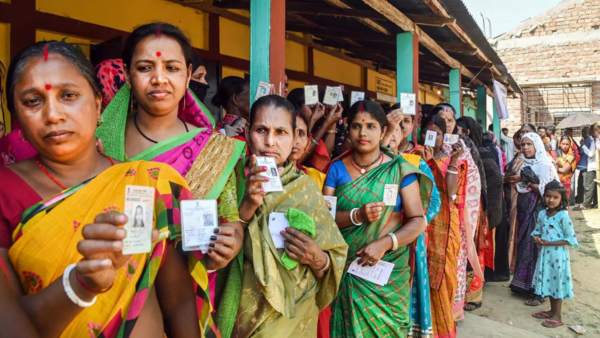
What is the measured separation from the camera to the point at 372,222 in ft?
8.79

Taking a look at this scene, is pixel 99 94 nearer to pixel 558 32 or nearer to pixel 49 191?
pixel 49 191

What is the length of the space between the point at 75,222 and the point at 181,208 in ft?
0.94

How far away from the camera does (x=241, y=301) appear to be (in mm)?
1825

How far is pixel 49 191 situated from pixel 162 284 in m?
0.45

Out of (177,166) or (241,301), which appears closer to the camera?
(177,166)

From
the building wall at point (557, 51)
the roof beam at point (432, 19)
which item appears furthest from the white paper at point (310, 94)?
the building wall at point (557, 51)

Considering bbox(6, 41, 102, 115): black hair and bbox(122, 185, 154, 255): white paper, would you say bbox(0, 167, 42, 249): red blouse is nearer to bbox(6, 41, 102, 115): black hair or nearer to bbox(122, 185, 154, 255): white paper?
bbox(6, 41, 102, 115): black hair

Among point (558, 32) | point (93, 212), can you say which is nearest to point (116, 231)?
point (93, 212)

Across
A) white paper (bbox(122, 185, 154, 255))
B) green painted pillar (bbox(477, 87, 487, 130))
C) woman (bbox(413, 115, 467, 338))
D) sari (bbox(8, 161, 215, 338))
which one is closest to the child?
woman (bbox(413, 115, 467, 338))

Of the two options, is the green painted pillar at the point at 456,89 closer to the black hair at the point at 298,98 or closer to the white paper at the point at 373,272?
the black hair at the point at 298,98

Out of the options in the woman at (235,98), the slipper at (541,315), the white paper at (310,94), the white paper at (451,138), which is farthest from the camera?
the slipper at (541,315)

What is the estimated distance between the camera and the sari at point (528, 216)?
223 inches

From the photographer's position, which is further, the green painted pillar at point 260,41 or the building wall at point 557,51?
the building wall at point 557,51

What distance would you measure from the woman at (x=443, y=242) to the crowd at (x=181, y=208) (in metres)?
0.05
